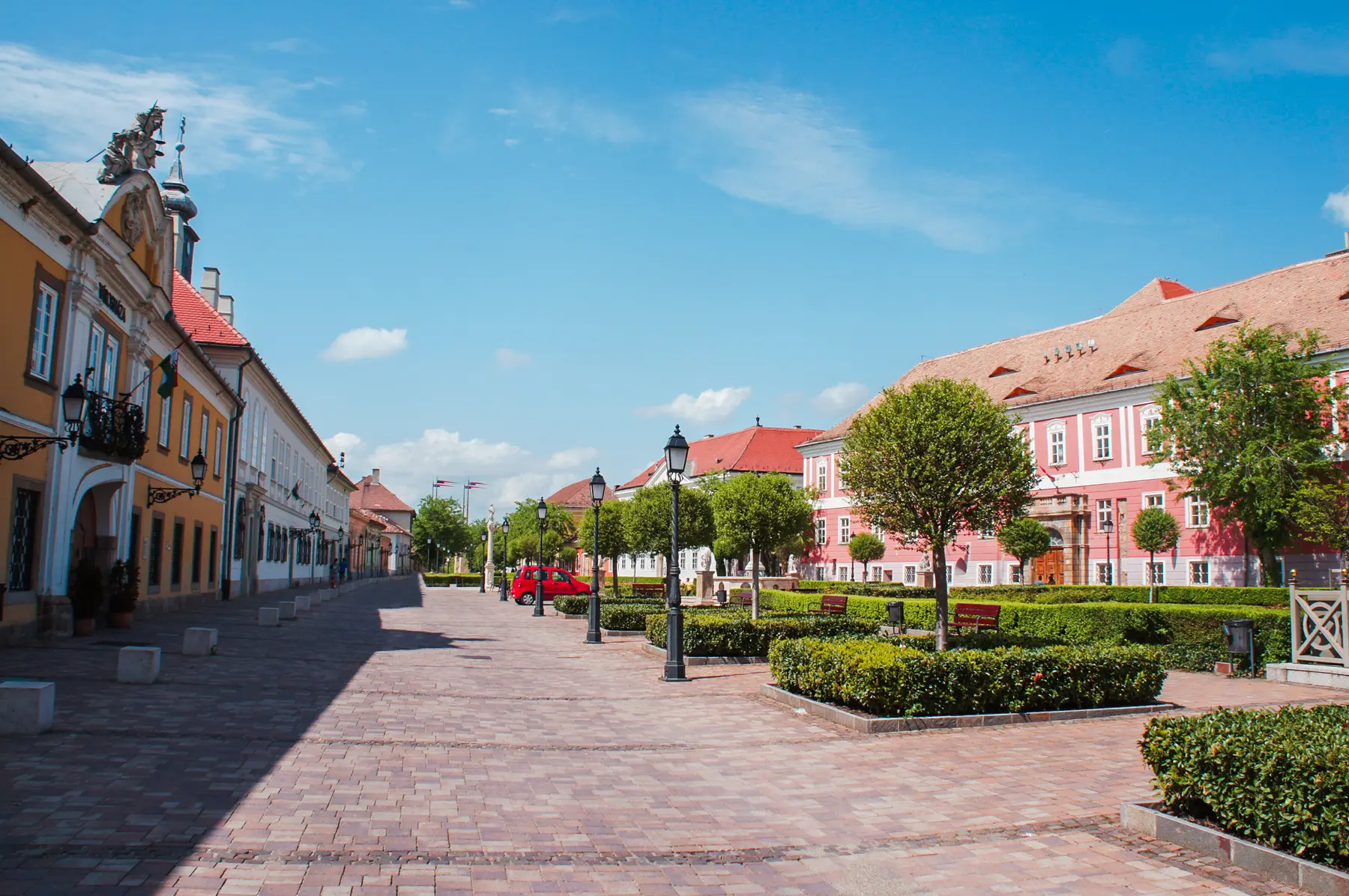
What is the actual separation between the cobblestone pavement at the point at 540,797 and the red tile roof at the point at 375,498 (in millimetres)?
123267

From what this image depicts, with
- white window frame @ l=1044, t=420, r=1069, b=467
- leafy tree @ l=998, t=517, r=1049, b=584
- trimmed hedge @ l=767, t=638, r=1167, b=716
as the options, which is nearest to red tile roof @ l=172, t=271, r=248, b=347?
trimmed hedge @ l=767, t=638, r=1167, b=716

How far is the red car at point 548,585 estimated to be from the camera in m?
41.8

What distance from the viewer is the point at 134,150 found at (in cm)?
2078

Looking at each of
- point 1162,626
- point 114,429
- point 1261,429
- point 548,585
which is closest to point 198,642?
Result: point 114,429

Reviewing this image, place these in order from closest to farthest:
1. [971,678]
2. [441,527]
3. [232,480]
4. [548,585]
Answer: [971,678] → [232,480] → [548,585] → [441,527]

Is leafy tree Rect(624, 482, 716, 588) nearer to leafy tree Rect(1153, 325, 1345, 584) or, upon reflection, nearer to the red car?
the red car

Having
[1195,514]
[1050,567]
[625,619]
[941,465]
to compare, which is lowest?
[625,619]

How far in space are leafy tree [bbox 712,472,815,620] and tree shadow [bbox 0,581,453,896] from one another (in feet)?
46.5

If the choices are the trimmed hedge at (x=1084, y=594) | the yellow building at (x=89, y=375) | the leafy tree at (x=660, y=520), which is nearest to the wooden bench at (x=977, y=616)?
the trimmed hedge at (x=1084, y=594)

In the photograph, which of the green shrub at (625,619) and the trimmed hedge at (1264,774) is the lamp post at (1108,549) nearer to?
the green shrub at (625,619)

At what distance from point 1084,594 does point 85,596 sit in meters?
29.6

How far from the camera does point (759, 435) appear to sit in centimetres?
8181

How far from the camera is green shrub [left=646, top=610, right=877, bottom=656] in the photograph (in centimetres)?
1697

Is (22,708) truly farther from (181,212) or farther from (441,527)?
(441,527)
